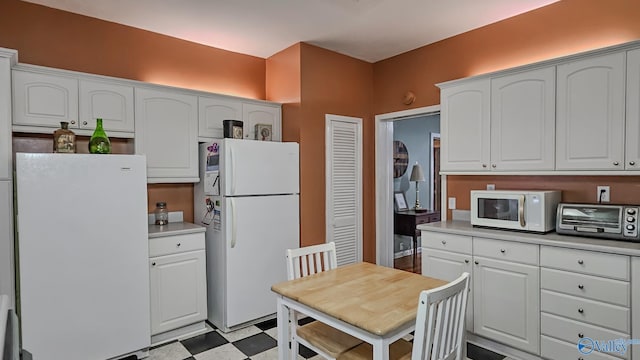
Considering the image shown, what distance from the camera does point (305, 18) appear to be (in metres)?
3.02

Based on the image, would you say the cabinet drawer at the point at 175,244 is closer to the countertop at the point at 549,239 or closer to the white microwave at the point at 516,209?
the countertop at the point at 549,239

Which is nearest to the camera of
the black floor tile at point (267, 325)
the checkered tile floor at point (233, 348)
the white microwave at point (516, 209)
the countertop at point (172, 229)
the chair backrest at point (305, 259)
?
the chair backrest at point (305, 259)

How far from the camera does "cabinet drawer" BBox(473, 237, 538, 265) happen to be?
7.94ft

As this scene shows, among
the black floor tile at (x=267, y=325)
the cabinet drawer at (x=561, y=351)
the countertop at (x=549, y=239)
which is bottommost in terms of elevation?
the black floor tile at (x=267, y=325)

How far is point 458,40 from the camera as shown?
337 centimetres

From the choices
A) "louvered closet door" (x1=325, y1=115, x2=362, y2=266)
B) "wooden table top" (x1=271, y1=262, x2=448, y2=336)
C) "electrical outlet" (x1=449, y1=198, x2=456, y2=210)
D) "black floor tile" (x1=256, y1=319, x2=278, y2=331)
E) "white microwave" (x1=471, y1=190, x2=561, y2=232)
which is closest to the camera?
"wooden table top" (x1=271, y1=262, x2=448, y2=336)

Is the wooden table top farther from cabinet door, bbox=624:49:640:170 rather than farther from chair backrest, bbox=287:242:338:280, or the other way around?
cabinet door, bbox=624:49:640:170

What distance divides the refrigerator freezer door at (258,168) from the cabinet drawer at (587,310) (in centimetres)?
215

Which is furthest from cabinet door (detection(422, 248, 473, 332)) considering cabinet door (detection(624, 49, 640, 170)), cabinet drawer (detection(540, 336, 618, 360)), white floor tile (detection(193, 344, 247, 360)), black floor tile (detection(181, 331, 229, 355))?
black floor tile (detection(181, 331, 229, 355))

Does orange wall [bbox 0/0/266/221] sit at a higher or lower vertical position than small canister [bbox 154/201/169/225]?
higher

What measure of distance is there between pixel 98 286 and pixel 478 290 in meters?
2.71

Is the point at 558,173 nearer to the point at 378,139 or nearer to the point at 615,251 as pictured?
the point at 615,251

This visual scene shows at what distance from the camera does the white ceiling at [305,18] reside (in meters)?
2.77

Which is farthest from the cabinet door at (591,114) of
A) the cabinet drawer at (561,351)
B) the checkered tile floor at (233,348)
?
the checkered tile floor at (233,348)
